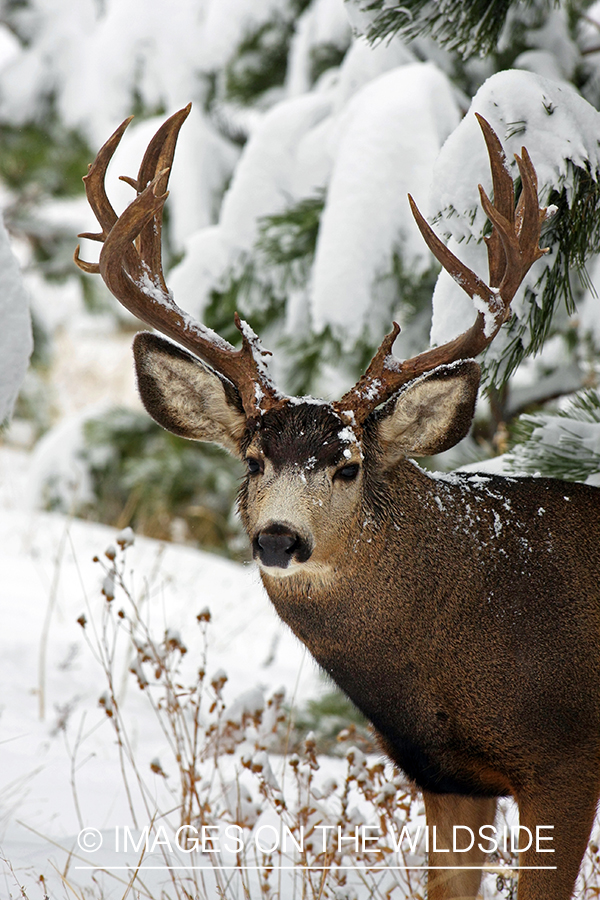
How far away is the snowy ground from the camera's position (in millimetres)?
3607

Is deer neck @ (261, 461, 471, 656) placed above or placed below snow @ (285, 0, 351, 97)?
below

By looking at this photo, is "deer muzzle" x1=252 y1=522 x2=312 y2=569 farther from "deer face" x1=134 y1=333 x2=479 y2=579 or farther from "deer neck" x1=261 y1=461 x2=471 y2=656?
"deer neck" x1=261 y1=461 x2=471 y2=656

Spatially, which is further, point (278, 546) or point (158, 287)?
point (158, 287)

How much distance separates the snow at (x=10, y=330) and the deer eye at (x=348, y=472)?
1.21m

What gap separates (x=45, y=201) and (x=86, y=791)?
10.1m

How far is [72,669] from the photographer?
5434 mm

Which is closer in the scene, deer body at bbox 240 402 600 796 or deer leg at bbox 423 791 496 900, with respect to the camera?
deer body at bbox 240 402 600 796

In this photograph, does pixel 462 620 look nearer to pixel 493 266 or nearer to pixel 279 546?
pixel 279 546

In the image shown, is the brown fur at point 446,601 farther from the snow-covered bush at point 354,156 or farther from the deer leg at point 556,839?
the snow-covered bush at point 354,156

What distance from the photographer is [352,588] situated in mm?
2859

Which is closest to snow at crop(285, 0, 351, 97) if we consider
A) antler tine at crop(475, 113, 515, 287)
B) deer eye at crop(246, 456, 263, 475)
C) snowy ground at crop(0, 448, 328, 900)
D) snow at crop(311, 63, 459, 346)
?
snow at crop(311, 63, 459, 346)

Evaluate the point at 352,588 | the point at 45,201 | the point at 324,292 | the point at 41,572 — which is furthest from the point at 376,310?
the point at 45,201

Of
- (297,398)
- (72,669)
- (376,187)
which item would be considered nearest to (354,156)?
(376,187)

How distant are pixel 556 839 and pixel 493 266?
165cm
